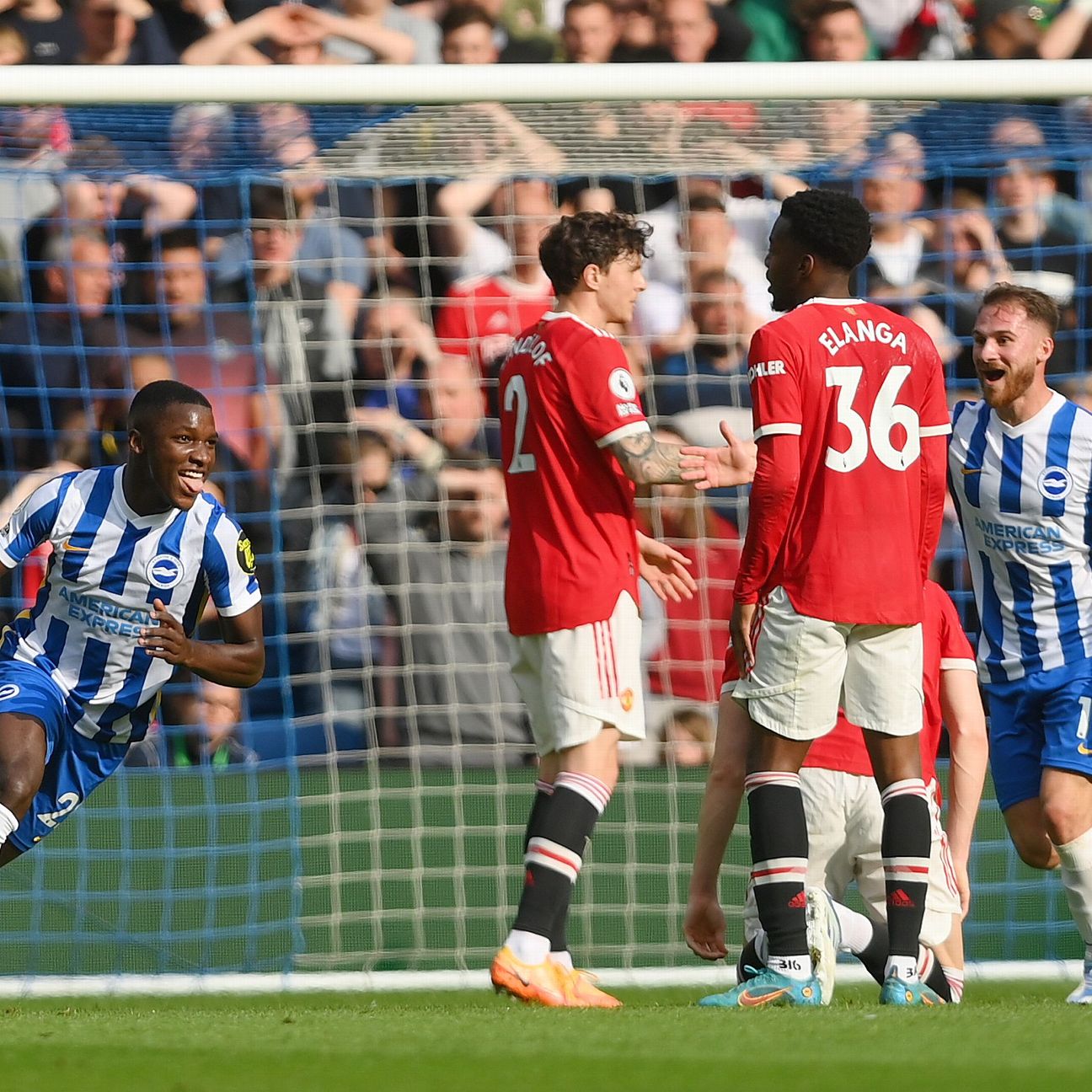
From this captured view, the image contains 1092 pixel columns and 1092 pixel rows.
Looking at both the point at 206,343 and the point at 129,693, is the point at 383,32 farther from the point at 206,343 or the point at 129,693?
the point at 129,693

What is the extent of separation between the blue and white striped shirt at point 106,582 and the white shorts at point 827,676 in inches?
59.4

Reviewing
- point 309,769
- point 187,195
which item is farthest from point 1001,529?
point 187,195

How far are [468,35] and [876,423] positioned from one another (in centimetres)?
639

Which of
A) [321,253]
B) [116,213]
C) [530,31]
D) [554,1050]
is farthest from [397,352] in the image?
[554,1050]

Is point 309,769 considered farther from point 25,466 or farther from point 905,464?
point 905,464

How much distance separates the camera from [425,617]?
7.89 m

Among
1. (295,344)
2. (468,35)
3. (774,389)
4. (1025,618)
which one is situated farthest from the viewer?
(468,35)

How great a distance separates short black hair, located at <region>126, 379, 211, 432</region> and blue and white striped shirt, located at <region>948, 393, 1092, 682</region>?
224 cm

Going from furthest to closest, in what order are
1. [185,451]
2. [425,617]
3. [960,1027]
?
[425,617] → [185,451] → [960,1027]

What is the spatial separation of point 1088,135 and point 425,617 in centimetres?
345

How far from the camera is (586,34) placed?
10.2 m

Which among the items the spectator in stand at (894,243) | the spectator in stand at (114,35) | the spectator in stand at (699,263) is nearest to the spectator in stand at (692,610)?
the spectator in stand at (699,263)

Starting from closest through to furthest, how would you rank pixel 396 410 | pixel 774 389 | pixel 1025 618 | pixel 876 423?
pixel 774 389, pixel 876 423, pixel 1025 618, pixel 396 410

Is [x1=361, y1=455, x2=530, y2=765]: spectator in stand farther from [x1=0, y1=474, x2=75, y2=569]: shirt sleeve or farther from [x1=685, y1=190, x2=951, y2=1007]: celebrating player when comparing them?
[x1=685, y1=190, x2=951, y2=1007]: celebrating player
